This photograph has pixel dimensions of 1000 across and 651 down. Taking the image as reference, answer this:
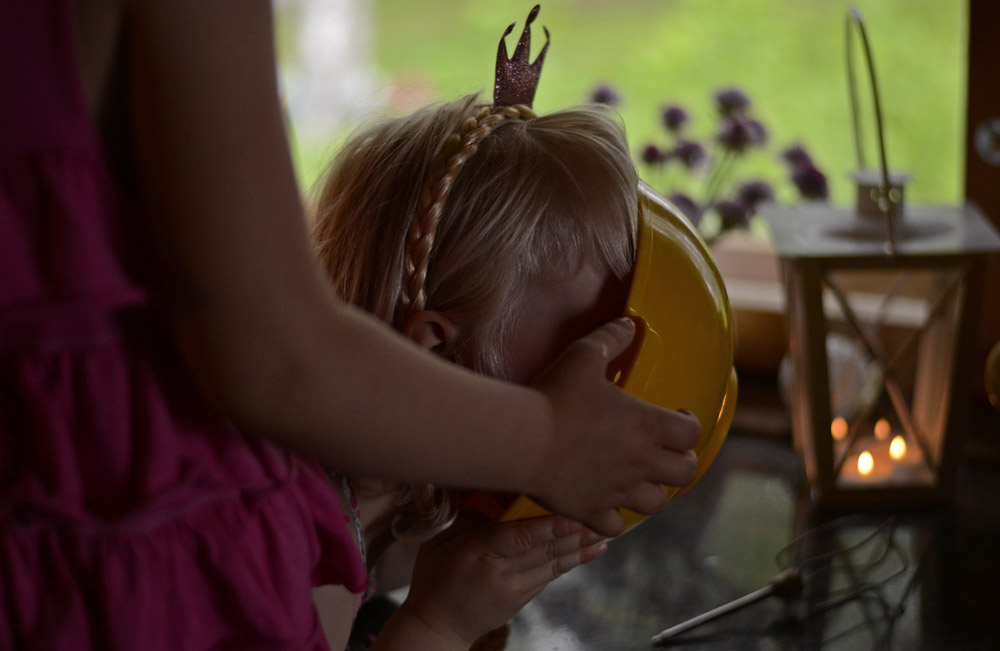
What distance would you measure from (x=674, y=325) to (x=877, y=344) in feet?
1.51

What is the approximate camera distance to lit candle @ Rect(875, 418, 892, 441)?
955 mm

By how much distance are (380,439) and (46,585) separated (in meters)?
0.17

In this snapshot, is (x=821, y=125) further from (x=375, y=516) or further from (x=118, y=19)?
(x=118, y=19)

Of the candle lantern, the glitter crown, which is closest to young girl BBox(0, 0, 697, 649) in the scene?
the glitter crown

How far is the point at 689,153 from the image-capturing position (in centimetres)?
104

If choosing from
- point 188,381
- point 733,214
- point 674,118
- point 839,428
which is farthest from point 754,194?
point 188,381

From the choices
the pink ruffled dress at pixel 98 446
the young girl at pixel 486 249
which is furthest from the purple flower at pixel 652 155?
the pink ruffled dress at pixel 98 446

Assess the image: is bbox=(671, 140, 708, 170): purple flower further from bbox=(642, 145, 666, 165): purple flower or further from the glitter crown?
the glitter crown

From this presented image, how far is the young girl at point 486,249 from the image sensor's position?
56cm

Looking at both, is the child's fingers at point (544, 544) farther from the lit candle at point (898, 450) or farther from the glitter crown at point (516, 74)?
the lit candle at point (898, 450)

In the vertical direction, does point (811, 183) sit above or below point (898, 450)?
above

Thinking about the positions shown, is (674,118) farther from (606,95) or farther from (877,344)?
(877,344)

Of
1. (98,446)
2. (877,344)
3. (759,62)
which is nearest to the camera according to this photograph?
(98,446)

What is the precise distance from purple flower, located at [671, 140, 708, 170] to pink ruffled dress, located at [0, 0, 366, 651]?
717 millimetres
